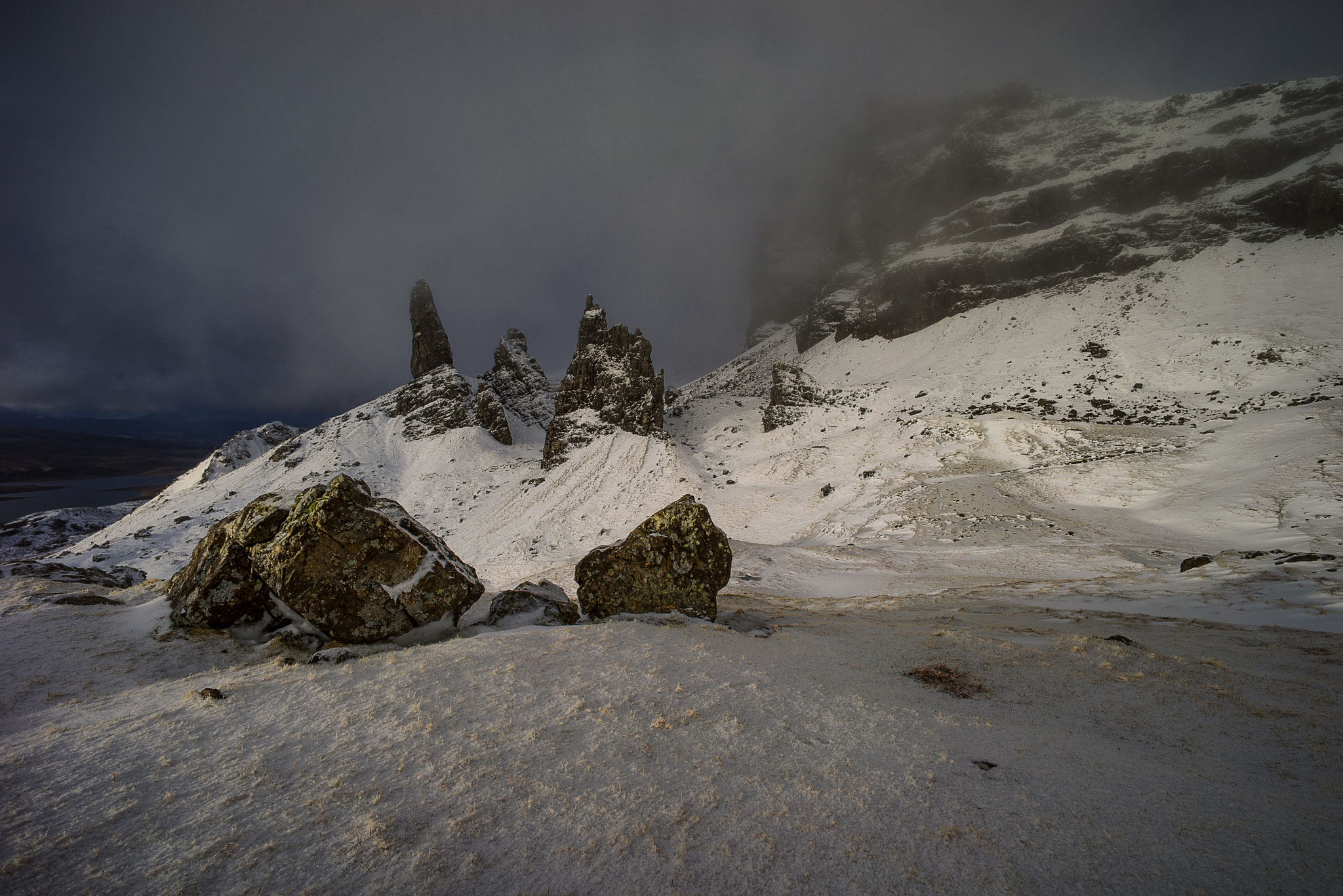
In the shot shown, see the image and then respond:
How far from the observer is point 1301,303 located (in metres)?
36.0

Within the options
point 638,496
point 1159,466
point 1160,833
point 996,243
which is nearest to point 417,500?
point 638,496

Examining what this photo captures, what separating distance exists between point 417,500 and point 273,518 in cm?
2642

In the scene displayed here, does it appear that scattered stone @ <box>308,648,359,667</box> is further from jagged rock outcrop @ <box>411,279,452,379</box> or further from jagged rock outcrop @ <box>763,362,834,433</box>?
jagged rock outcrop @ <box>411,279,452,379</box>

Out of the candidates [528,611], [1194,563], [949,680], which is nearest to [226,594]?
[528,611]

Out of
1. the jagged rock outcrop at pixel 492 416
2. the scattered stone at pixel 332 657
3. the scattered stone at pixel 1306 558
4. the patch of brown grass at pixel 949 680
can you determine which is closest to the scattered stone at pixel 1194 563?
the scattered stone at pixel 1306 558

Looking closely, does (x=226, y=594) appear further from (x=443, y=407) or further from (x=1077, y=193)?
(x=1077, y=193)

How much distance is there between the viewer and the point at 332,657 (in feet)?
19.2

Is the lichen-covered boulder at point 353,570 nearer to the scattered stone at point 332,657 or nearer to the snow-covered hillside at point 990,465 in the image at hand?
the scattered stone at point 332,657

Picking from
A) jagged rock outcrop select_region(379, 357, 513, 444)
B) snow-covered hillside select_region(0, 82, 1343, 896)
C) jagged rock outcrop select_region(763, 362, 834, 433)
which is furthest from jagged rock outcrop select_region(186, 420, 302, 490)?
jagged rock outcrop select_region(763, 362, 834, 433)

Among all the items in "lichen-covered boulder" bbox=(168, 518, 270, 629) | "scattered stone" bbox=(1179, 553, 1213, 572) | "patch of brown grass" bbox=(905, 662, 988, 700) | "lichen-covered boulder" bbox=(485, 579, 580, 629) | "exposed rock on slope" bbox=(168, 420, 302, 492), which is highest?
"exposed rock on slope" bbox=(168, 420, 302, 492)

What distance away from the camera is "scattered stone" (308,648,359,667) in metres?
5.77

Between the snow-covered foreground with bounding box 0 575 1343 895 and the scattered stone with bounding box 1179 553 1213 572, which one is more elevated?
the snow-covered foreground with bounding box 0 575 1343 895

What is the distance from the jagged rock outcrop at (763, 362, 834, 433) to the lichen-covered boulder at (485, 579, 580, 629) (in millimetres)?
32076

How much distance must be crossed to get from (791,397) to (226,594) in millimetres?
39551
